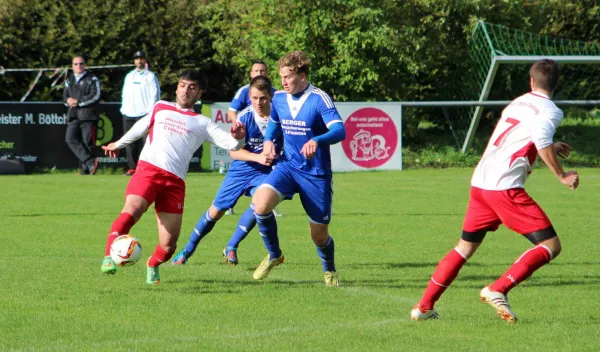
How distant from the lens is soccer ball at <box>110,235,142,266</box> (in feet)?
23.8

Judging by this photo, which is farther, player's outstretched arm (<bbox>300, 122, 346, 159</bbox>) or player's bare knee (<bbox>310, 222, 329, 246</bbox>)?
player's bare knee (<bbox>310, 222, 329, 246</bbox>)

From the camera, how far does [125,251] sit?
7.25 m

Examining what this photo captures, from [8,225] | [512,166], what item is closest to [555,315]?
[512,166]

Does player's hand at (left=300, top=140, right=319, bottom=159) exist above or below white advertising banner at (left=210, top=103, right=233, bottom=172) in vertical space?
above

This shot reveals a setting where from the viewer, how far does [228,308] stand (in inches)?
274

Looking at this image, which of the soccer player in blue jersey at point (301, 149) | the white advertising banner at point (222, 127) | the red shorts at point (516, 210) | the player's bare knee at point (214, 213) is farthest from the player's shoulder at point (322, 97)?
the white advertising banner at point (222, 127)

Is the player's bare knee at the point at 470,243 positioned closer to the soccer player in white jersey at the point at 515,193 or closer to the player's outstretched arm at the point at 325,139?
the soccer player in white jersey at the point at 515,193

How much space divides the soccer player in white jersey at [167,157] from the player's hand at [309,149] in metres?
0.81

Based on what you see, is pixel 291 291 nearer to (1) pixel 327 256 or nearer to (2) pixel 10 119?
(1) pixel 327 256

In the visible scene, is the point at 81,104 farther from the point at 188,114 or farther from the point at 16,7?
the point at 188,114

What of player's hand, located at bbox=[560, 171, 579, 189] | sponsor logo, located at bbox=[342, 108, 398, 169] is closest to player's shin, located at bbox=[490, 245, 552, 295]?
player's hand, located at bbox=[560, 171, 579, 189]

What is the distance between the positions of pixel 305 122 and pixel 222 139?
0.71 m

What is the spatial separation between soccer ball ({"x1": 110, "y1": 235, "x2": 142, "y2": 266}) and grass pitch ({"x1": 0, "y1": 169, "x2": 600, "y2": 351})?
285 mm

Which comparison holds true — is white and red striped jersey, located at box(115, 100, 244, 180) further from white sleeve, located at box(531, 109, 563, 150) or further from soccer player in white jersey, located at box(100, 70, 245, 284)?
white sleeve, located at box(531, 109, 563, 150)
